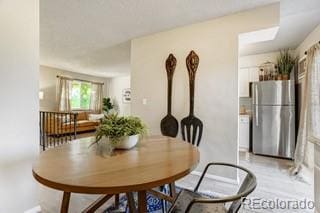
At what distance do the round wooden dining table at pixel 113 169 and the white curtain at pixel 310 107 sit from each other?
8.20 ft

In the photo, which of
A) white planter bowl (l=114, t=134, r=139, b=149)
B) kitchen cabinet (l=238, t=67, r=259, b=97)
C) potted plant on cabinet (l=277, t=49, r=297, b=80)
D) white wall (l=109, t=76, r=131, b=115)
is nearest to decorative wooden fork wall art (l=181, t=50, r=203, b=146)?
white planter bowl (l=114, t=134, r=139, b=149)

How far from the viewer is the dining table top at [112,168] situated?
2.82 feet

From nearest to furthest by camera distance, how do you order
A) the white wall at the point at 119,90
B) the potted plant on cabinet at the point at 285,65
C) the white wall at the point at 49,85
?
the potted plant on cabinet at the point at 285,65
the white wall at the point at 49,85
the white wall at the point at 119,90

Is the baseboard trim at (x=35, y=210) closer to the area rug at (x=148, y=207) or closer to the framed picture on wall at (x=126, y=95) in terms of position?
the area rug at (x=148, y=207)

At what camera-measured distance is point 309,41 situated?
3500 mm

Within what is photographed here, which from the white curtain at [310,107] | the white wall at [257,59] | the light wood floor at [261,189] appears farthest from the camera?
the white wall at [257,59]

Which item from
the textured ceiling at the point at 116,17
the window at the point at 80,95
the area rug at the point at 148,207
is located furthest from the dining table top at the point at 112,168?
the window at the point at 80,95

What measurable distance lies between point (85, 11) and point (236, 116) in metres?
2.54

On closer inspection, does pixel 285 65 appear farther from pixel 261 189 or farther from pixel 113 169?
pixel 113 169

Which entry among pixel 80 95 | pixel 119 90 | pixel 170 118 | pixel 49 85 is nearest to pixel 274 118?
pixel 170 118

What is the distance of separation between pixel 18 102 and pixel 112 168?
4.38 ft

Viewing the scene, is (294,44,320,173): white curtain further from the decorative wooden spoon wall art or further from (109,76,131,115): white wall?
(109,76,131,115): white wall

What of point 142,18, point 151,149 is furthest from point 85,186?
point 142,18

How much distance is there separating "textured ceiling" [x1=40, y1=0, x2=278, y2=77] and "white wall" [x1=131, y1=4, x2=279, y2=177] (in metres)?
0.16
